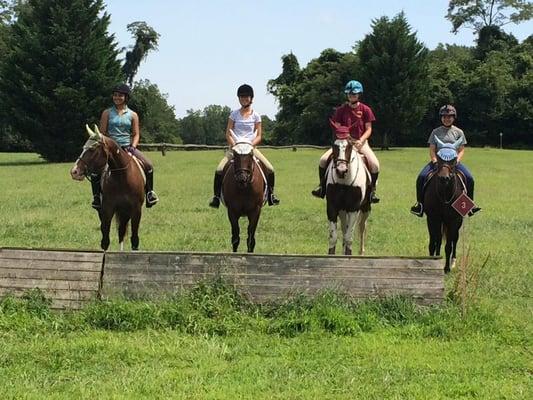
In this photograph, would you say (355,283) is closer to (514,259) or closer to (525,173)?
(514,259)

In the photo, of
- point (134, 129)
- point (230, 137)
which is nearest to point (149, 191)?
point (134, 129)

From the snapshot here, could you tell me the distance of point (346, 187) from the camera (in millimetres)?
10039

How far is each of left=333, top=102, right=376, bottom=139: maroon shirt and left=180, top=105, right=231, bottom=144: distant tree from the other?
5282 inches

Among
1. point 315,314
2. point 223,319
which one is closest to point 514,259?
point 315,314

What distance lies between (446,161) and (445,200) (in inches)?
26.3

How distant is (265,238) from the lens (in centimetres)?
1420

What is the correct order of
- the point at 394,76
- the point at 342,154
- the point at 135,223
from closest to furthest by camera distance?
1. the point at 342,154
2. the point at 135,223
3. the point at 394,76

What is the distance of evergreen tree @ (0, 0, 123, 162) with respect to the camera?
4306cm

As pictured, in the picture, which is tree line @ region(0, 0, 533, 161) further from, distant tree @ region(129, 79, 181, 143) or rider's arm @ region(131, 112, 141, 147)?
rider's arm @ region(131, 112, 141, 147)

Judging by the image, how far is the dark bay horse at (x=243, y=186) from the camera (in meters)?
9.79

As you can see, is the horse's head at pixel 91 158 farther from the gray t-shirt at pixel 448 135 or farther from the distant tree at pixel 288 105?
the distant tree at pixel 288 105

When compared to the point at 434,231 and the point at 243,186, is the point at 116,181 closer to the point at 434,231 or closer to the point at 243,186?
the point at 243,186

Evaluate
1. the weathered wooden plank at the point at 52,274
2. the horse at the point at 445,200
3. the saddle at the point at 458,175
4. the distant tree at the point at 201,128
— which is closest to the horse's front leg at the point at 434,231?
the horse at the point at 445,200

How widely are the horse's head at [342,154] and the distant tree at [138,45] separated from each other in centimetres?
7102
